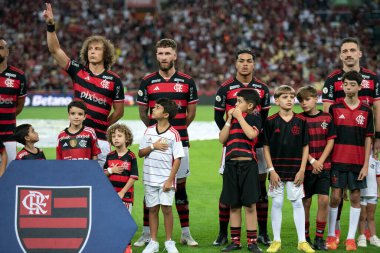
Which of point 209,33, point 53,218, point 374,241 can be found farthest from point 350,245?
point 209,33

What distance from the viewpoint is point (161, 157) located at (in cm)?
891

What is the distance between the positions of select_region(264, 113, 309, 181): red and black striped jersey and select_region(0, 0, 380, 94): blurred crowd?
28005mm

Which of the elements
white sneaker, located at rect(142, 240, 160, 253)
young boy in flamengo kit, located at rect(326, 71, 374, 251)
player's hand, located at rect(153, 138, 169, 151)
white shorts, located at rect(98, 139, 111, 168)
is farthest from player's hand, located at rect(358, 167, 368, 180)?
white shorts, located at rect(98, 139, 111, 168)

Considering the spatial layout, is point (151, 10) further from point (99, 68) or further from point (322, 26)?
point (99, 68)

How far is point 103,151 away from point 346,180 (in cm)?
303

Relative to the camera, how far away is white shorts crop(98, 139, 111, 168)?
9.16 metres

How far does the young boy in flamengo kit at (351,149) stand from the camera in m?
9.33

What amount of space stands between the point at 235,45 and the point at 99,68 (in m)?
32.1

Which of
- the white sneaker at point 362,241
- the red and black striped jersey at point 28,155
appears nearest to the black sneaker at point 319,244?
the white sneaker at point 362,241

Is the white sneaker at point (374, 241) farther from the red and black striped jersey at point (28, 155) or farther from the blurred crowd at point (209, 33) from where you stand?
the blurred crowd at point (209, 33)

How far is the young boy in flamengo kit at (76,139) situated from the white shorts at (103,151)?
446 millimetres

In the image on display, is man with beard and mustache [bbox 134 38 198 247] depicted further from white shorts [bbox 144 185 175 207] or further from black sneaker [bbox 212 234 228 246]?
white shorts [bbox 144 185 175 207]

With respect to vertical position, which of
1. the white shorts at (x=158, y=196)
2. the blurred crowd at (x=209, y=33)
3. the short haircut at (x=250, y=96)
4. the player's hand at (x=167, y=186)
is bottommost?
the white shorts at (x=158, y=196)

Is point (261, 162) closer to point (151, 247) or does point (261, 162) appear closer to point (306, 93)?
point (306, 93)
